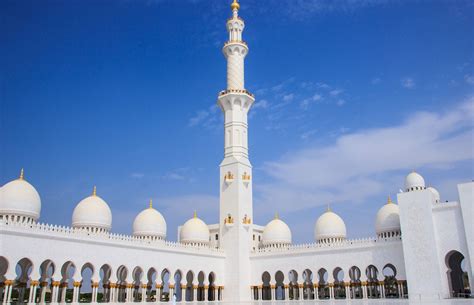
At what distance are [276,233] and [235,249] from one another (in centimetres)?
368

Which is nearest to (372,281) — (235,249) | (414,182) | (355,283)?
(355,283)

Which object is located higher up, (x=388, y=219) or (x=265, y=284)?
(x=388, y=219)

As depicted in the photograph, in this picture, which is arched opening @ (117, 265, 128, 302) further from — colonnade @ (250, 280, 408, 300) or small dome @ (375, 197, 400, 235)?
small dome @ (375, 197, 400, 235)

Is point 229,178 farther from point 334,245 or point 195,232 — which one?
point 334,245

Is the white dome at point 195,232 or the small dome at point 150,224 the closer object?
the small dome at point 150,224

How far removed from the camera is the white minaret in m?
28.6

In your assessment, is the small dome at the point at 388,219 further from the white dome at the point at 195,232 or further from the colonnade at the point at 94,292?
the white dome at the point at 195,232

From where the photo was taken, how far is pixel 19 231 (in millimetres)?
A: 18672

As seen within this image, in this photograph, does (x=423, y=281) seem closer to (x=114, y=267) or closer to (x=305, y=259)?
(x=305, y=259)

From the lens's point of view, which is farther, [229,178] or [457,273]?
[229,178]

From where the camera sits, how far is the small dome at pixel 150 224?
27300 millimetres

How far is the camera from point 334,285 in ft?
87.8

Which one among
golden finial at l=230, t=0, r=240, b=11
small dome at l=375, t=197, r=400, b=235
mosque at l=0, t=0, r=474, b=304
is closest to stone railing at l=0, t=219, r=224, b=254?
mosque at l=0, t=0, r=474, b=304

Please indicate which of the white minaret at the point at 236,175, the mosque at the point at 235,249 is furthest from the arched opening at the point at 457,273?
the white minaret at the point at 236,175
